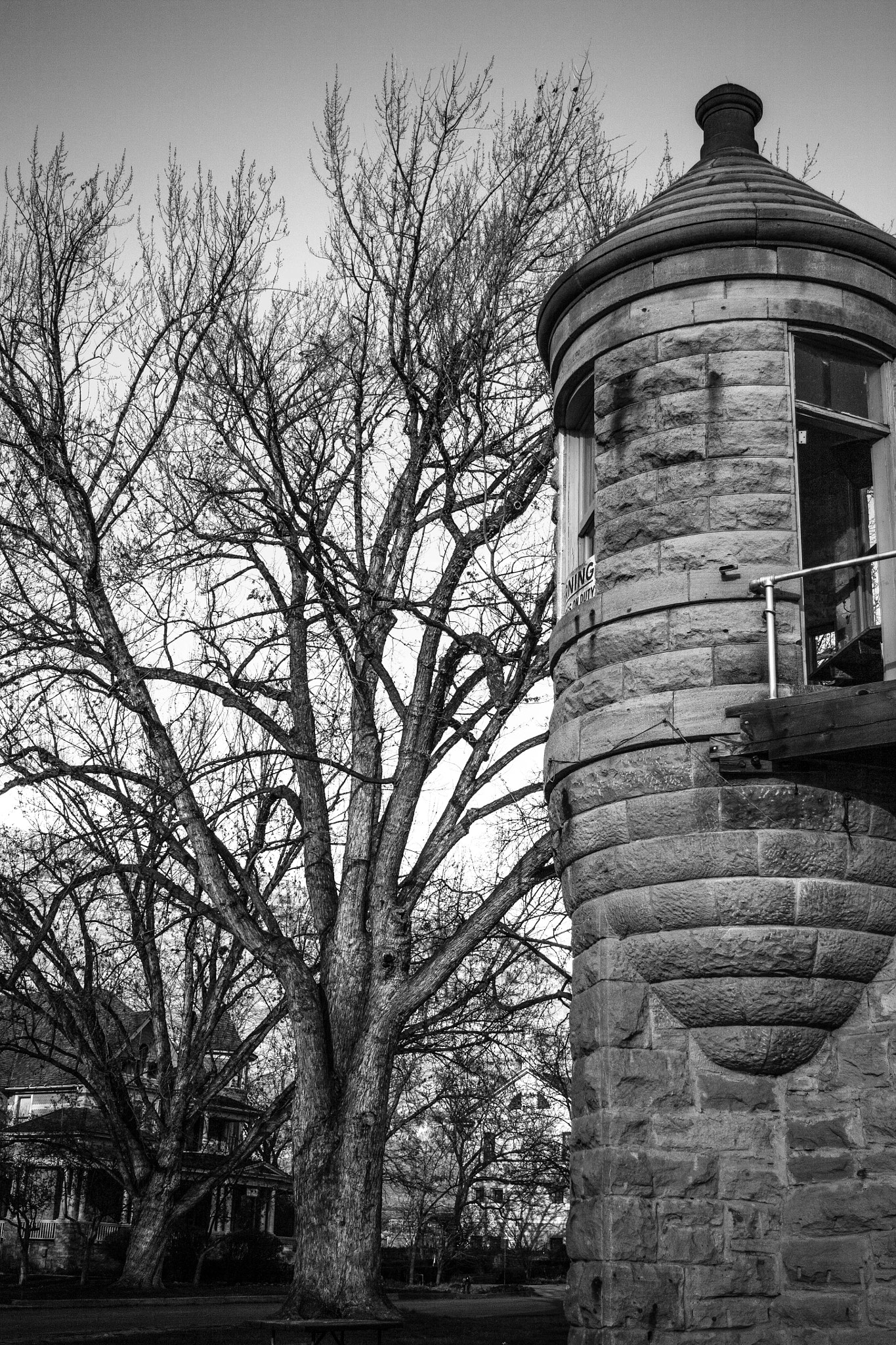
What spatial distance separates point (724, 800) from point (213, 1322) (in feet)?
39.2

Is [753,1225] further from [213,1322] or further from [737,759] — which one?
[213,1322]

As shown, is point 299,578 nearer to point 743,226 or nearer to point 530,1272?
point 743,226

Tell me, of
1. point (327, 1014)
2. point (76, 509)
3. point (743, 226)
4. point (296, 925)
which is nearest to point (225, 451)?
point (76, 509)

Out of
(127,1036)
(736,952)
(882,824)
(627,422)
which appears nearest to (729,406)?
(627,422)

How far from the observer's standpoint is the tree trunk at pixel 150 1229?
21.7 metres

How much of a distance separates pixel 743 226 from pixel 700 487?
68.0 inches

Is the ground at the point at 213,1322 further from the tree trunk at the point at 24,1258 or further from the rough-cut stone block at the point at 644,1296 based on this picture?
the tree trunk at the point at 24,1258

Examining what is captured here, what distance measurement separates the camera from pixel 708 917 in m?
6.99

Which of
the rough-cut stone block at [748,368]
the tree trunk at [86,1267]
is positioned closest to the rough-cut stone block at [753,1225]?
the rough-cut stone block at [748,368]

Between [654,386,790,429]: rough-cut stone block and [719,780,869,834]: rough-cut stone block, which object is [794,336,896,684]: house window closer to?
[654,386,790,429]: rough-cut stone block

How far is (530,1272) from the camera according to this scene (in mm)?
39656

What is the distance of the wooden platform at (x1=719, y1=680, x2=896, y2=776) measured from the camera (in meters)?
6.39

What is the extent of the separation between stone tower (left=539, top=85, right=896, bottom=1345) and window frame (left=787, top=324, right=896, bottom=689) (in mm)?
21

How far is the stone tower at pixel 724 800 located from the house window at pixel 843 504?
3cm
